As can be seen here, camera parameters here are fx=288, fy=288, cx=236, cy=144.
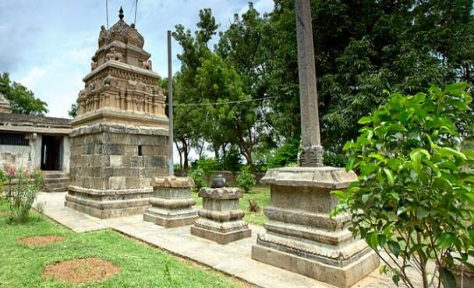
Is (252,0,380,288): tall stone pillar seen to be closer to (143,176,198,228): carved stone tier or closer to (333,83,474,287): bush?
(333,83,474,287): bush

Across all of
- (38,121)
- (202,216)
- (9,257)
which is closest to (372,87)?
(202,216)

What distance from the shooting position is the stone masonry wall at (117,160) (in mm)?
6969

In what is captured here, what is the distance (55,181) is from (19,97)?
19721 mm

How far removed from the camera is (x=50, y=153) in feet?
63.8

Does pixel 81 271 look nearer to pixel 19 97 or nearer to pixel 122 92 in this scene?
pixel 122 92

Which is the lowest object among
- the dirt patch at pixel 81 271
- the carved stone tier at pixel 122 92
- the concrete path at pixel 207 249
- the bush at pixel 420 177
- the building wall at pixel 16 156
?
the concrete path at pixel 207 249

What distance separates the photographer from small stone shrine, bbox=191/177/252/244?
187 inches

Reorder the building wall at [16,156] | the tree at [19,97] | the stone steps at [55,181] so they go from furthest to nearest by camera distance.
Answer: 1. the tree at [19,97]
2. the building wall at [16,156]
3. the stone steps at [55,181]

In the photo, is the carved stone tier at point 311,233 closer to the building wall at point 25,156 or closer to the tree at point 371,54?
the tree at point 371,54

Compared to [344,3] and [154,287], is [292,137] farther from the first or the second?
[154,287]

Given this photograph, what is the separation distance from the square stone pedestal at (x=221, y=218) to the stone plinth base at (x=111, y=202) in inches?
106

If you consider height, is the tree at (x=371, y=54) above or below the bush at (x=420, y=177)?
above

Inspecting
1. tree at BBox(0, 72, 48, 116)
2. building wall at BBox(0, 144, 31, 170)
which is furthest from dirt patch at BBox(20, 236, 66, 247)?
tree at BBox(0, 72, 48, 116)

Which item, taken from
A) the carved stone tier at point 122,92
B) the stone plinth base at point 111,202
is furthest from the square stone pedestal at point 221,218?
the carved stone tier at point 122,92
